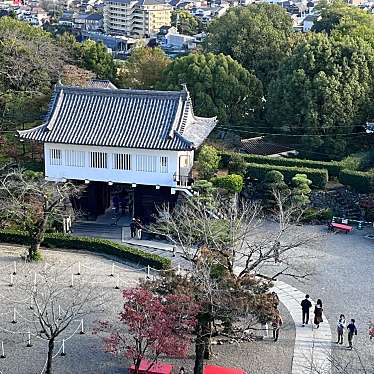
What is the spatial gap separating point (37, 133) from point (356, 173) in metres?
14.7

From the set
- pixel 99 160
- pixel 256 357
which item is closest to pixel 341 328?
pixel 256 357

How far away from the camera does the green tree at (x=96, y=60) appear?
48.9 m

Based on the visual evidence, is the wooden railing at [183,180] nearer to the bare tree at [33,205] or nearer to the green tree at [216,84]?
the bare tree at [33,205]

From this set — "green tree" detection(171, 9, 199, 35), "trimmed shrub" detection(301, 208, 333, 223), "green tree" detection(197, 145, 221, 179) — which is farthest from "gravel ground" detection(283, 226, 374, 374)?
"green tree" detection(171, 9, 199, 35)

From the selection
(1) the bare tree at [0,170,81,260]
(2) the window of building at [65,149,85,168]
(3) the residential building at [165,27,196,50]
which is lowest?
(1) the bare tree at [0,170,81,260]

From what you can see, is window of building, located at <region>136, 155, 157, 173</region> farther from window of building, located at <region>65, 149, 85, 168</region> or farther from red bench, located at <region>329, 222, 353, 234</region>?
red bench, located at <region>329, 222, 353, 234</region>

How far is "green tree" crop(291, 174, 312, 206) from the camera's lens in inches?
1219

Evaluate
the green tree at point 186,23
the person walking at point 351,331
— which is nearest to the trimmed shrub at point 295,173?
the person walking at point 351,331

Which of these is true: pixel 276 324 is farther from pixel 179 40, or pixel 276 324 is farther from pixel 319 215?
pixel 179 40

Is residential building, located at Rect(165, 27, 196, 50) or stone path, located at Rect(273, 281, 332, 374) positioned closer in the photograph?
stone path, located at Rect(273, 281, 332, 374)

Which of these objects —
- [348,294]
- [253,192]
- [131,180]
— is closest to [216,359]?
[348,294]

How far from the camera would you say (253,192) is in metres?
33.8

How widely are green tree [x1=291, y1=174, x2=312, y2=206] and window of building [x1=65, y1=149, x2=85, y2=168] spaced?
9.31 meters

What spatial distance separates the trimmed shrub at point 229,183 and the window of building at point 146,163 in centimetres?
278
